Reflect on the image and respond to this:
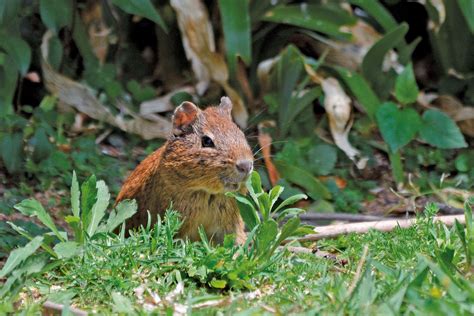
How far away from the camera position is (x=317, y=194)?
697 centimetres

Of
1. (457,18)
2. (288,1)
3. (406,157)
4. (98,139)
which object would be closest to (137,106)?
(98,139)

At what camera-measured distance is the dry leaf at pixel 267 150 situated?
705 cm

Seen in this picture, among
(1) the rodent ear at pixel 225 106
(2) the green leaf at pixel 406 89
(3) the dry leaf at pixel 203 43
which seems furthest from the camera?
(3) the dry leaf at pixel 203 43

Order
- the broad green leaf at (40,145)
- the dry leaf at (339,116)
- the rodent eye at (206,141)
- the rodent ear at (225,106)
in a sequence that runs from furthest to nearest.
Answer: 1. the dry leaf at (339,116)
2. the broad green leaf at (40,145)
3. the rodent ear at (225,106)
4. the rodent eye at (206,141)

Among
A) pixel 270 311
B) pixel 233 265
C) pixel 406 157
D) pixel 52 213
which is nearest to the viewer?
pixel 270 311

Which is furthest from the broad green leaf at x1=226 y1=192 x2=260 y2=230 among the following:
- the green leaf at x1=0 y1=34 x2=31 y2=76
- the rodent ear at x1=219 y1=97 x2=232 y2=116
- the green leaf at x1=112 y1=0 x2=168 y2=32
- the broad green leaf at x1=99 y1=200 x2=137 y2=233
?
the green leaf at x1=0 y1=34 x2=31 y2=76

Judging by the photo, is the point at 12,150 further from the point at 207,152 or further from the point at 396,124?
the point at 396,124

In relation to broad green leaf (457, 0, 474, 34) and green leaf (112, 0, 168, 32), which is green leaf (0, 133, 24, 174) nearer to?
green leaf (112, 0, 168, 32)

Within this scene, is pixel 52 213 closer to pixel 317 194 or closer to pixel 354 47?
pixel 317 194

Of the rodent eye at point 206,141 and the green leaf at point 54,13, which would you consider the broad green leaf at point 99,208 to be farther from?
the green leaf at point 54,13

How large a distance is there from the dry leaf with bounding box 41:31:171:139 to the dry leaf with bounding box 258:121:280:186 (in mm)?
808

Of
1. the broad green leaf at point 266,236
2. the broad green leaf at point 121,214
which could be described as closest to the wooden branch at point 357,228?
the broad green leaf at point 266,236

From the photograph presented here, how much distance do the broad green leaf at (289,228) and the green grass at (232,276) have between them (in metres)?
0.07

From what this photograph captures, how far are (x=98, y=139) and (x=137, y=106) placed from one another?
46 cm
